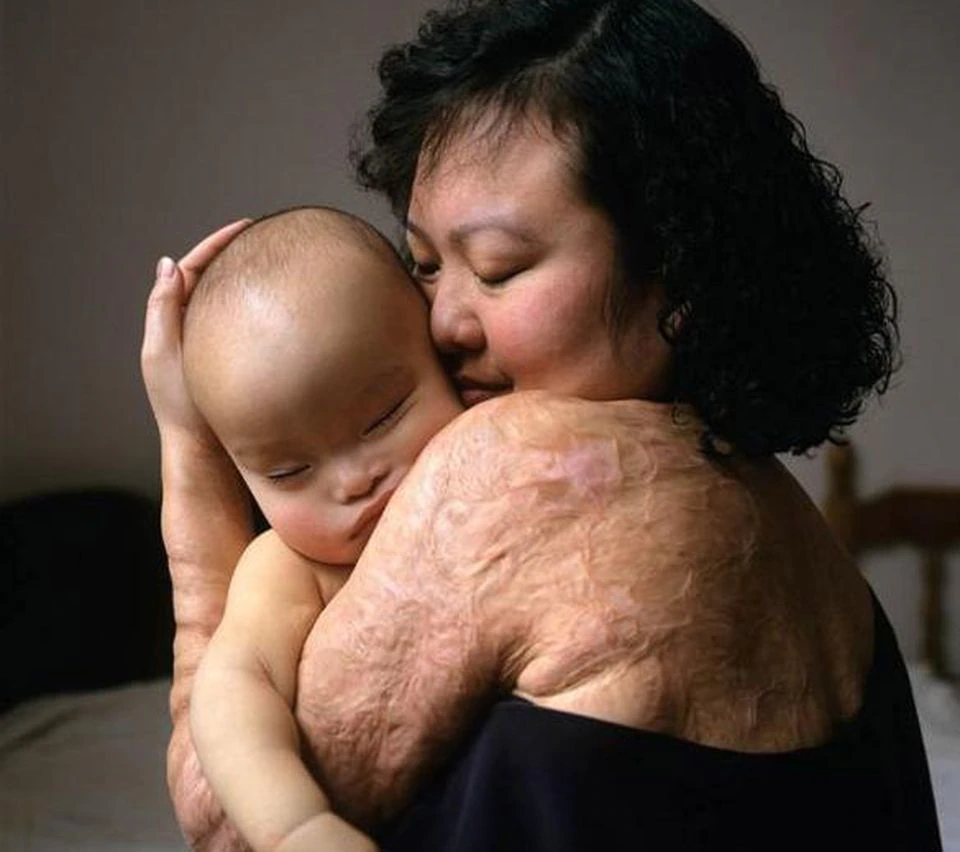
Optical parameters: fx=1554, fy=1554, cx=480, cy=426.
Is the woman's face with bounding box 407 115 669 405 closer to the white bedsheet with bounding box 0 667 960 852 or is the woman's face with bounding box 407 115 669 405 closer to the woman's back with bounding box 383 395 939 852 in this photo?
the woman's back with bounding box 383 395 939 852

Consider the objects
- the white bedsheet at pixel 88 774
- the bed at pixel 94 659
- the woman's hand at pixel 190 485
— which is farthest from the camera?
the bed at pixel 94 659

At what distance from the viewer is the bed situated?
2299 millimetres

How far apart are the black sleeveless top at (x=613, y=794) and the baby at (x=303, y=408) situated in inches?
3.9

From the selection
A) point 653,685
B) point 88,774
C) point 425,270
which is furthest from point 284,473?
point 88,774

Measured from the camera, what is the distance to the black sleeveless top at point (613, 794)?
0.74 meters

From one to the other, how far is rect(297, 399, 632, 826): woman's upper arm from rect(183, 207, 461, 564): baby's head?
2.2 inches

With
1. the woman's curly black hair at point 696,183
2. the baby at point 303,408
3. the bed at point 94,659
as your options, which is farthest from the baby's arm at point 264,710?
the bed at point 94,659

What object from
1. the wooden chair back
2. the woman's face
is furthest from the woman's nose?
the wooden chair back

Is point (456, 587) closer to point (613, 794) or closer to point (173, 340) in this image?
point (613, 794)

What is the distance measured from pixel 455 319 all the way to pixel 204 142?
2.08 metres

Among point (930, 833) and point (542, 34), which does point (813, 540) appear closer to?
point (930, 833)

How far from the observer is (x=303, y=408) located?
828 mm

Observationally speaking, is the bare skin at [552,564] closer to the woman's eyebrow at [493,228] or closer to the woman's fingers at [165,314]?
the woman's eyebrow at [493,228]

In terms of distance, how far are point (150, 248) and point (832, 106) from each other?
1266 millimetres
